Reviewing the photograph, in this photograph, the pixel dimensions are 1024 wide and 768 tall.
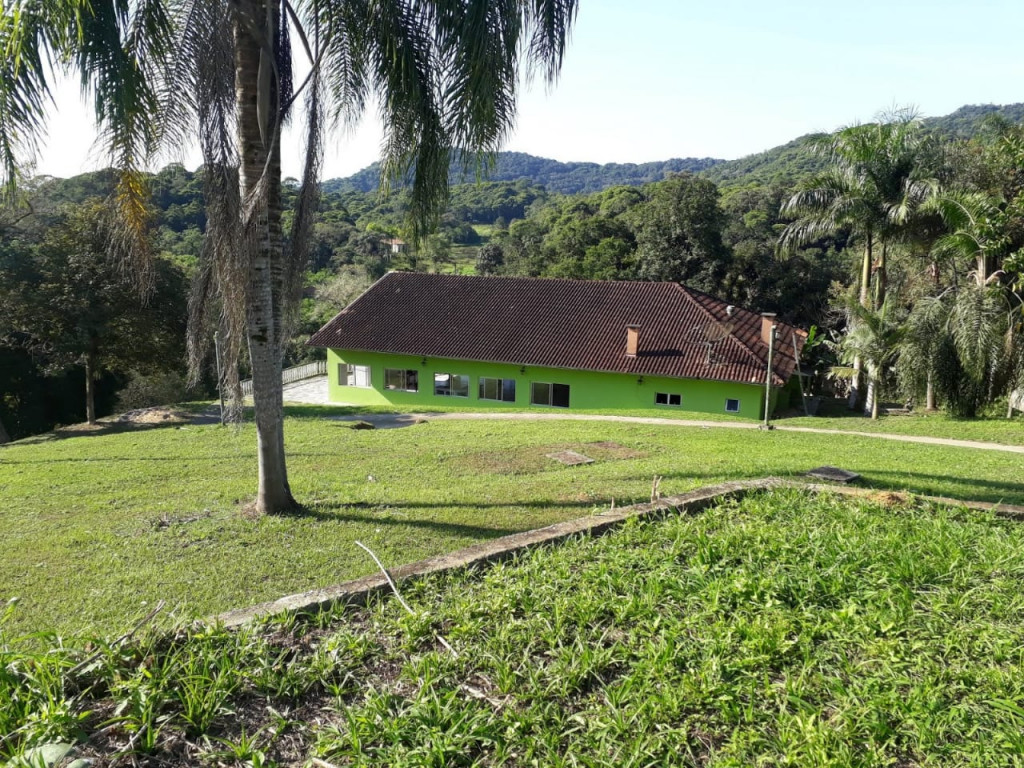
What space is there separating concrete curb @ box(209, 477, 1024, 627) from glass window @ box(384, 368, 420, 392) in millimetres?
21016

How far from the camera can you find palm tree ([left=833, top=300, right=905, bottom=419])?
17.6 m

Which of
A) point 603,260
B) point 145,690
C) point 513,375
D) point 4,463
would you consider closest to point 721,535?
point 145,690

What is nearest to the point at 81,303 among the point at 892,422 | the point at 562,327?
the point at 562,327

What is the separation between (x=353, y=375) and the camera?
2769 centimetres

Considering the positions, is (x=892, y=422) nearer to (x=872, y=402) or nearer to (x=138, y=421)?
(x=872, y=402)

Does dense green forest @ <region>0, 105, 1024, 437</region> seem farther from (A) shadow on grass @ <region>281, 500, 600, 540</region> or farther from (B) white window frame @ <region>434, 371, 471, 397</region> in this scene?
(B) white window frame @ <region>434, 371, 471, 397</region>

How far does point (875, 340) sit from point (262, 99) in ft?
54.8

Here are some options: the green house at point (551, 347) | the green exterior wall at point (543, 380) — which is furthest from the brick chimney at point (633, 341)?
the green exterior wall at point (543, 380)

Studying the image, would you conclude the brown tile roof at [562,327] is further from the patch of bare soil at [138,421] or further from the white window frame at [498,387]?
the patch of bare soil at [138,421]

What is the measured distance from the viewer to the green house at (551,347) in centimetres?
2253

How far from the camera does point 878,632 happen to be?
3.42m

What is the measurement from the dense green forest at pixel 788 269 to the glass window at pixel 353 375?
218 inches

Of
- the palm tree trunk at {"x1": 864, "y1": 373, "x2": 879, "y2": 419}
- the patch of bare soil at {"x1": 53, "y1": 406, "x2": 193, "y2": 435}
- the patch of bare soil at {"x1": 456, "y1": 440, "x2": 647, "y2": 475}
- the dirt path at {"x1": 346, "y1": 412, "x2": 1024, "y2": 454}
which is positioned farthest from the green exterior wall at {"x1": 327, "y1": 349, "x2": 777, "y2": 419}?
the patch of bare soil at {"x1": 456, "y1": 440, "x2": 647, "y2": 475}

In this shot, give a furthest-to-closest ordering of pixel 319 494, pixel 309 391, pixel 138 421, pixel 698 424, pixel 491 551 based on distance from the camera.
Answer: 1. pixel 309 391
2. pixel 138 421
3. pixel 698 424
4. pixel 319 494
5. pixel 491 551
